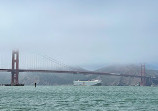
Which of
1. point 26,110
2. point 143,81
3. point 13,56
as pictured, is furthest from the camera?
point 143,81

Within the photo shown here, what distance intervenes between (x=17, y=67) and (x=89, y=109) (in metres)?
94.5

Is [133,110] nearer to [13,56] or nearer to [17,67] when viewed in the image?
[17,67]

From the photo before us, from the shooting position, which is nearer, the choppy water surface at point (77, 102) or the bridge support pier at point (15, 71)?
the choppy water surface at point (77, 102)

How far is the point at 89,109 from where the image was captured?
96.6 feet

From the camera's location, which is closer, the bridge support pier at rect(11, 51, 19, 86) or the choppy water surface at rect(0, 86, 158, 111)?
the choppy water surface at rect(0, 86, 158, 111)

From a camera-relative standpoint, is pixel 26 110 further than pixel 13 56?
No

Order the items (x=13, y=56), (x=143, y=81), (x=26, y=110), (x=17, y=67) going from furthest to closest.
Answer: (x=143, y=81), (x=13, y=56), (x=17, y=67), (x=26, y=110)

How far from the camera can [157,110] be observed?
97.2ft

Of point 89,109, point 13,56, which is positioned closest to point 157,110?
point 89,109

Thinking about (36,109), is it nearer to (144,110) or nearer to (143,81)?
(144,110)

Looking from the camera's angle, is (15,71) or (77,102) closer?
(77,102)

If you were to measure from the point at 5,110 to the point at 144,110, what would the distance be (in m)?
11.8

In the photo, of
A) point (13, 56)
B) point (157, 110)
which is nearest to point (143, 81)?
point (13, 56)

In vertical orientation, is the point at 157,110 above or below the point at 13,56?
below
